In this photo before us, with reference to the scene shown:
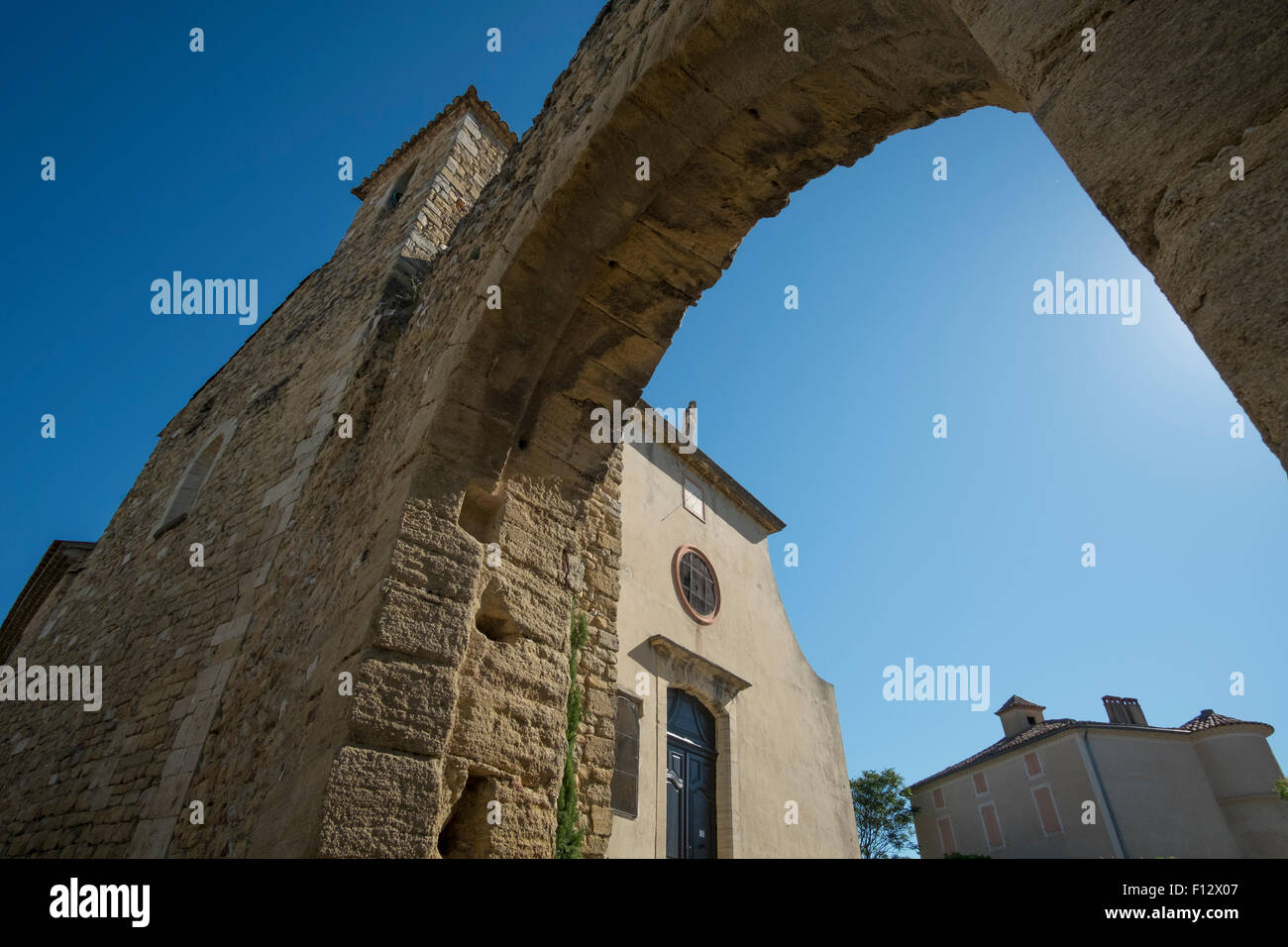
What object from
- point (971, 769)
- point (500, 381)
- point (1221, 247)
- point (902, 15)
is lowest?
point (971, 769)

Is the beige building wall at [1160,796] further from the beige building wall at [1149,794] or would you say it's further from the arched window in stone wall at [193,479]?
the arched window in stone wall at [193,479]

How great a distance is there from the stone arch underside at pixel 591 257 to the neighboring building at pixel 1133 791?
1737 cm

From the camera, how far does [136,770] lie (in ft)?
15.8

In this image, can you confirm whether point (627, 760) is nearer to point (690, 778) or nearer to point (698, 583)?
point (690, 778)

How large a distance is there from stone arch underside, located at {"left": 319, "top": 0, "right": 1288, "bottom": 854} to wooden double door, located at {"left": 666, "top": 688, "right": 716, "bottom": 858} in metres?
2.92

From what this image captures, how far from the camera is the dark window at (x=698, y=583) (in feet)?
28.6

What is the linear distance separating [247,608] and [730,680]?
17.4 feet

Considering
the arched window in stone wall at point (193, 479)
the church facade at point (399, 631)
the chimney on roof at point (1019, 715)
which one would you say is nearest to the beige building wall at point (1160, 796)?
the chimney on roof at point (1019, 715)

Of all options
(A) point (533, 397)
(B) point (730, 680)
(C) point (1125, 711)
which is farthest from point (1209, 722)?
(A) point (533, 397)

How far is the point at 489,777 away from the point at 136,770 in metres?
3.09
